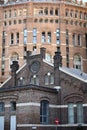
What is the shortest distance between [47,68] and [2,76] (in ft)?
108

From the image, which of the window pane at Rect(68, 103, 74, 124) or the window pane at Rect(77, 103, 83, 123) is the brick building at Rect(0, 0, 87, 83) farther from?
the window pane at Rect(77, 103, 83, 123)

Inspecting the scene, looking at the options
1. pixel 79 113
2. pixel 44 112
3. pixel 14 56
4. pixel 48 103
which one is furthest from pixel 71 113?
pixel 14 56

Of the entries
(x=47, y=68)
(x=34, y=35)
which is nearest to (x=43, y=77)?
(x=47, y=68)

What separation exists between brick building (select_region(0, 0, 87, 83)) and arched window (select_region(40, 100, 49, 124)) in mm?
33776

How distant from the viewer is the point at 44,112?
42781 millimetres

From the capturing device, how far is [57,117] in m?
44.0

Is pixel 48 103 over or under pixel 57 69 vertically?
under

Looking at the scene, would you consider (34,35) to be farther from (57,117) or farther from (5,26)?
(57,117)

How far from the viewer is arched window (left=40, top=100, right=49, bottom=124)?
42.3 m

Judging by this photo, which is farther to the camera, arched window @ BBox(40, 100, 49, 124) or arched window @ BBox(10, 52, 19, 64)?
arched window @ BBox(10, 52, 19, 64)

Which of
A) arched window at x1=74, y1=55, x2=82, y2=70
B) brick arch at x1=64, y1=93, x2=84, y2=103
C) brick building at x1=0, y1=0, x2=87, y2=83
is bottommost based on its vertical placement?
brick arch at x1=64, y1=93, x2=84, y2=103

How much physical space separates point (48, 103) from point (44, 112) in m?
1.20

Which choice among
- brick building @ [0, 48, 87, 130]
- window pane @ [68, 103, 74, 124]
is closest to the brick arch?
brick building @ [0, 48, 87, 130]

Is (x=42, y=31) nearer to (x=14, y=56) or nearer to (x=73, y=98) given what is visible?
(x=14, y=56)
